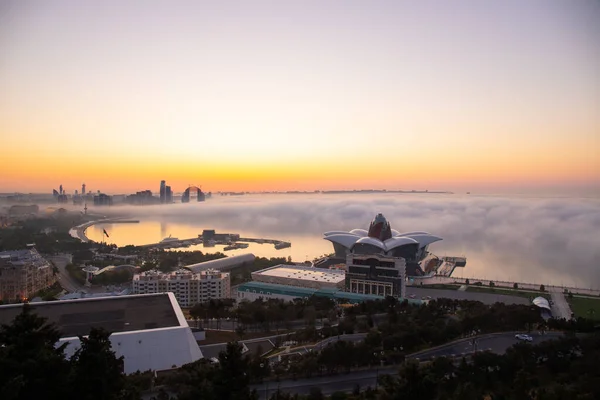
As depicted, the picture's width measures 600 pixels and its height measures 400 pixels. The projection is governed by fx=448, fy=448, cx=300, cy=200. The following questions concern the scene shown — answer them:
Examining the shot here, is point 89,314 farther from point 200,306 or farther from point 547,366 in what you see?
point 547,366

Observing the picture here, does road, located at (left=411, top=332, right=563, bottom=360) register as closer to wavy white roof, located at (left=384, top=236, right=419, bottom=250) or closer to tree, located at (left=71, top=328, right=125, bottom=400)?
tree, located at (left=71, top=328, right=125, bottom=400)

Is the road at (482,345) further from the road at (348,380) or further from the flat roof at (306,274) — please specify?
the flat roof at (306,274)

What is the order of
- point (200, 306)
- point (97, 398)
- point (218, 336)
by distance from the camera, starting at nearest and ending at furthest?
point (97, 398) < point (218, 336) < point (200, 306)

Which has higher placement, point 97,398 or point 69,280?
point 97,398

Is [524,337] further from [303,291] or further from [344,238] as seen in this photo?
[344,238]

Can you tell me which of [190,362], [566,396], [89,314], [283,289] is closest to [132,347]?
[190,362]

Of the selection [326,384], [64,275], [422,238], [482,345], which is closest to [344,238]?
[422,238]

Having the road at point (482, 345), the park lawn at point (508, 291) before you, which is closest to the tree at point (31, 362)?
the road at point (482, 345)
